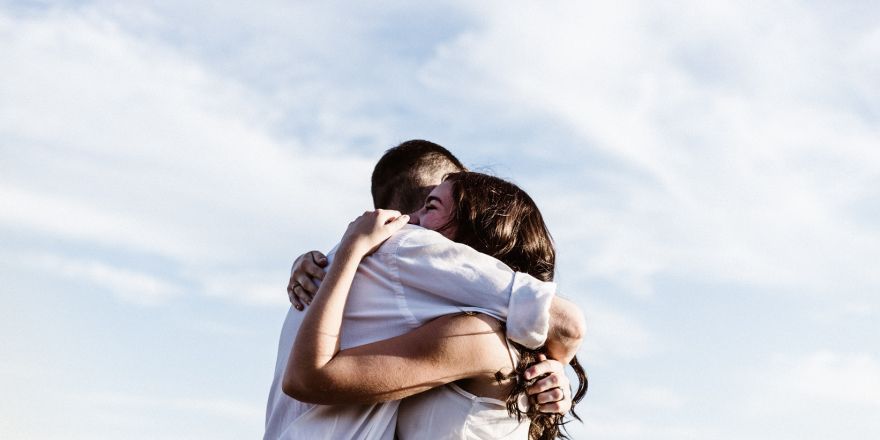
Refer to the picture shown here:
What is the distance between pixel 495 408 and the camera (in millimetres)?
3723

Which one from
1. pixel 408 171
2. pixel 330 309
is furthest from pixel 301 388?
pixel 408 171

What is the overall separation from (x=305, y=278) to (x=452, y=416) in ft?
2.77

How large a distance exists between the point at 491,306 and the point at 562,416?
2.58 feet

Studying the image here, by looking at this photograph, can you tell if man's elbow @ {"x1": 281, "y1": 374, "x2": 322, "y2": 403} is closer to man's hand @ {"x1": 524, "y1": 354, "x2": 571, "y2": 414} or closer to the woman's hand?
the woman's hand

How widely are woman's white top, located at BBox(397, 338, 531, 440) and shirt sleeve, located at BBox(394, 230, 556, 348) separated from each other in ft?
0.53

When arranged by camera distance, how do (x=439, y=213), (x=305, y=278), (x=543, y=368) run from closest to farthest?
1. (x=543, y=368)
2. (x=305, y=278)
3. (x=439, y=213)

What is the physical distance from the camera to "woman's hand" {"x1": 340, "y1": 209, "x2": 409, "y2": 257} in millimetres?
3701

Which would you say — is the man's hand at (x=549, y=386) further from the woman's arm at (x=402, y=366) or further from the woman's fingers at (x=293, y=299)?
the woman's fingers at (x=293, y=299)

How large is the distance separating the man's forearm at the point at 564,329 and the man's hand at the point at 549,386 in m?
0.05

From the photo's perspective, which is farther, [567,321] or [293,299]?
→ [293,299]

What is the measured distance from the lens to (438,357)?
3518 mm

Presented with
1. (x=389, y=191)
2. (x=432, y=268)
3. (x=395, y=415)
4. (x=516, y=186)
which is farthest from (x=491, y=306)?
(x=389, y=191)

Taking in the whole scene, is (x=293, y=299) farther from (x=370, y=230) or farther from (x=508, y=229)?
(x=508, y=229)

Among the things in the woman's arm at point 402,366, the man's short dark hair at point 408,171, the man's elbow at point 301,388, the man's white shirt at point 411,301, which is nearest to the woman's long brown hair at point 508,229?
the man's white shirt at point 411,301
